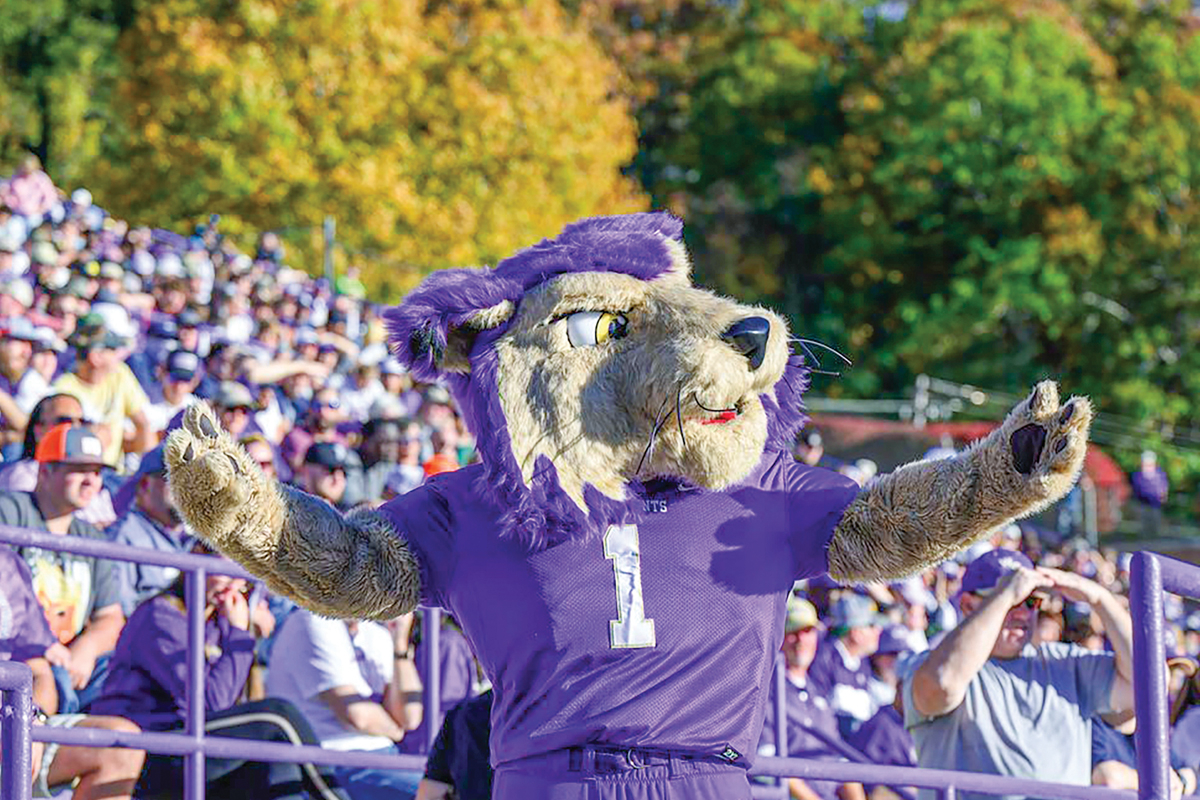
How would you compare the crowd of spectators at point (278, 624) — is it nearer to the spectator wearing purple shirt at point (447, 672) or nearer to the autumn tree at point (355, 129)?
the spectator wearing purple shirt at point (447, 672)

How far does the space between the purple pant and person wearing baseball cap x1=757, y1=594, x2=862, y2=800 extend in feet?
8.25

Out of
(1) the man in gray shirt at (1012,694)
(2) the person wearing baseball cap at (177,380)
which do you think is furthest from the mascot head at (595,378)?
(2) the person wearing baseball cap at (177,380)

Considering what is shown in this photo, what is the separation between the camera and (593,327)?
3189 mm

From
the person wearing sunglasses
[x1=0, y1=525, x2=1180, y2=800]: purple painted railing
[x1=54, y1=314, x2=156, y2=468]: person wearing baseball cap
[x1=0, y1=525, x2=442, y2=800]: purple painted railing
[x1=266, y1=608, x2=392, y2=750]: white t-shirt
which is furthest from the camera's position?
[x1=54, y1=314, x2=156, y2=468]: person wearing baseball cap

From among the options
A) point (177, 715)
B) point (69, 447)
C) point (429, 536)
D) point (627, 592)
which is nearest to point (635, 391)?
point (627, 592)

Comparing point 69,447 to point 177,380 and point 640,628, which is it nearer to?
point 640,628

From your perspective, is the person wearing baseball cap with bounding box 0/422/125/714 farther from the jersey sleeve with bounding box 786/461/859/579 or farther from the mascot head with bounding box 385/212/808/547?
the jersey sleeve with bounding box 786/461/859/579

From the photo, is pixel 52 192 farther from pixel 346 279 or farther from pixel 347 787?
pixel 347 787

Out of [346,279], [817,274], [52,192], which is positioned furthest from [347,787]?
[817,274]

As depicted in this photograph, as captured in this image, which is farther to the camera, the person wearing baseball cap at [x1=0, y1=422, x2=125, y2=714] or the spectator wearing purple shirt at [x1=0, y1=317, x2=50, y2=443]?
the spectator wearing purple shirt at [x1=0, y1=317, x2=50, y2=443]

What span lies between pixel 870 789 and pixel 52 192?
32.2ft

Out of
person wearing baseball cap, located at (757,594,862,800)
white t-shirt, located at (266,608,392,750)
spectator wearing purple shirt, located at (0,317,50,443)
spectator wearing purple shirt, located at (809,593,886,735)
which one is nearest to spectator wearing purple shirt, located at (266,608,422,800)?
white t-shirt, located at (266,608,392,750)

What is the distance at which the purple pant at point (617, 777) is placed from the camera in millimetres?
2979

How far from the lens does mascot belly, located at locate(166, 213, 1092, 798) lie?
3018 millimetres
